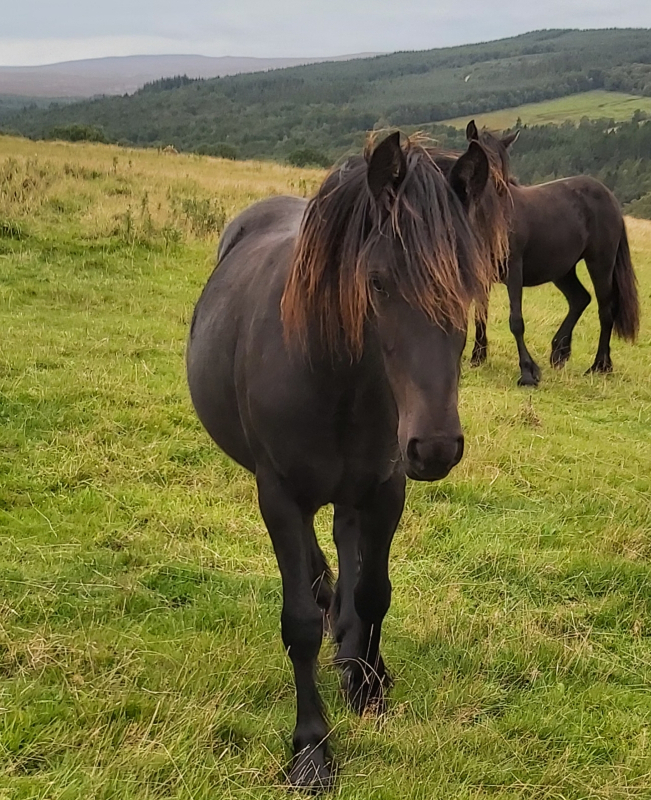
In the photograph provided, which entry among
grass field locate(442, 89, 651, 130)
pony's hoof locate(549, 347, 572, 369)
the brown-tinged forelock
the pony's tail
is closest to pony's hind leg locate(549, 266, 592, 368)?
pony's hoof locate(549, 347, 572, 369)

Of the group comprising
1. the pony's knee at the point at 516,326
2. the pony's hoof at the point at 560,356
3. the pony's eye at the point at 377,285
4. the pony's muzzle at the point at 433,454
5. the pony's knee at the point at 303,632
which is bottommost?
the pony's hoof at the point at 560,356

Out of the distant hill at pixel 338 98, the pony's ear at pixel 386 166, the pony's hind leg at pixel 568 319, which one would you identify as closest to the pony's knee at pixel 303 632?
the pony's ear at pixel 386 166

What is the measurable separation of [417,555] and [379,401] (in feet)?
6.83

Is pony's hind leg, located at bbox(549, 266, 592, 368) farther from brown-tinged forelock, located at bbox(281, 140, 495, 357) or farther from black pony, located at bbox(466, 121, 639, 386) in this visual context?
brown-tinged forelock, located at bbox(281, 140, 495, 357)

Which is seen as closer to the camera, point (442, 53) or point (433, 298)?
point (433, 298)

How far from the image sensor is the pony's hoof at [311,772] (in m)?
2.62

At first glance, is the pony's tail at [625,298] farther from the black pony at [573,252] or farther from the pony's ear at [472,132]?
the pony's ear at [472,132]

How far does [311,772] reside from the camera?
2648mm

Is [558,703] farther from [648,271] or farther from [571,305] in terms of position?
[648,271]

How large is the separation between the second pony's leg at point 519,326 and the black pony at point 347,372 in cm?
498

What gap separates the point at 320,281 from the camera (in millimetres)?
2295

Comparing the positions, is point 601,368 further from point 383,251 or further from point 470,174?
point 383,251

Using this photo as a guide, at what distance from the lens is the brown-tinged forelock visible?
78.3 inches

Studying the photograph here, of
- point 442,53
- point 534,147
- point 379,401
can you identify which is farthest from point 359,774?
point 442,53
